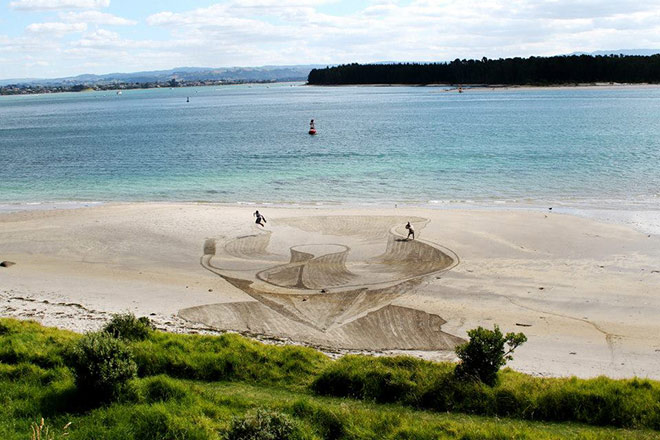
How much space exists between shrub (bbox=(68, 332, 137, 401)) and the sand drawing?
5800mm

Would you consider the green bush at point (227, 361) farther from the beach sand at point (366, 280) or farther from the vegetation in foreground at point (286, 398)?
the beach sand at point (366, 280)

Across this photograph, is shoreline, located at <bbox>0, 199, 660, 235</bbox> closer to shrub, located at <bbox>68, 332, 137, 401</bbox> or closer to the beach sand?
the beach sand

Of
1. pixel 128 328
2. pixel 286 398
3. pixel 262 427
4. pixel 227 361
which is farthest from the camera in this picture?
pixel 128 328

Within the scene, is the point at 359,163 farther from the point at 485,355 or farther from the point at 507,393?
the point at 507,393

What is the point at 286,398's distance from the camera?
428 inches

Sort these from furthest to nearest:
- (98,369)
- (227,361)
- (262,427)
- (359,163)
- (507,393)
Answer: (359,163)
(227,361)
(507,393)
(98,369)
(262,427)

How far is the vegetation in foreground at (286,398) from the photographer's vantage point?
29.9ft

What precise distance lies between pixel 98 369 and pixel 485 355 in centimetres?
657

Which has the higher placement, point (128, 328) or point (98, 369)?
point (98, 369)

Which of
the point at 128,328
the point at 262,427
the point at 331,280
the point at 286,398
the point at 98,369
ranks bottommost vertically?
the point at 331,280

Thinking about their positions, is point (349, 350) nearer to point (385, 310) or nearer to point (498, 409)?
point (385, 310)

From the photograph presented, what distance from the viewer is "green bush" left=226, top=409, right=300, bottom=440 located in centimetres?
779

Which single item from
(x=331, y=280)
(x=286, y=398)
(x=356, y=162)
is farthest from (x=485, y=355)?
(x=356, y=162)

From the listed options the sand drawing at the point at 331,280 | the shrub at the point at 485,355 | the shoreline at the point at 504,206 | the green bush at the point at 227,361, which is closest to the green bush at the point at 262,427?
the green bush at the point at 227,361
